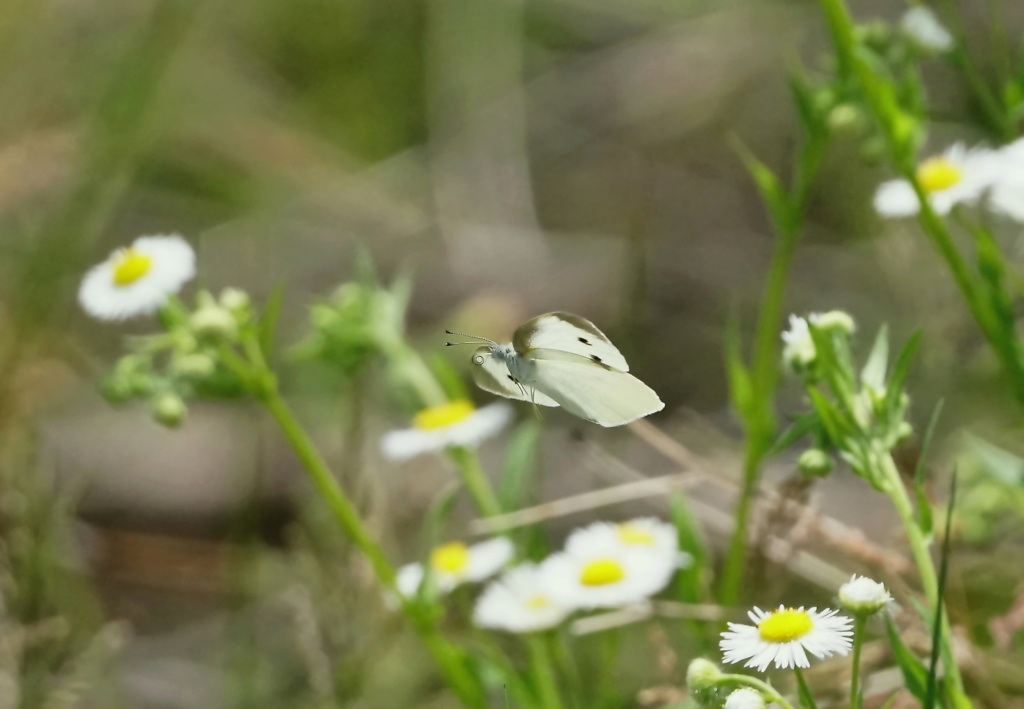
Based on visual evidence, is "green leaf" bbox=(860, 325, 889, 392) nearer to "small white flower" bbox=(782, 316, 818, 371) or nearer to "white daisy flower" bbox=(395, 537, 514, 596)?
"small white flower" bbox=(782, 316, 818, 371)

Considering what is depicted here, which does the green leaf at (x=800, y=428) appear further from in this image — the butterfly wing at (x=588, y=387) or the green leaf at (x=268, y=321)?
the green leaf at (x=268, y=321)

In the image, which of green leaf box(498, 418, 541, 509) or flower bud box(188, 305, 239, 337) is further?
green leaf box(498, 418, 541, 509)

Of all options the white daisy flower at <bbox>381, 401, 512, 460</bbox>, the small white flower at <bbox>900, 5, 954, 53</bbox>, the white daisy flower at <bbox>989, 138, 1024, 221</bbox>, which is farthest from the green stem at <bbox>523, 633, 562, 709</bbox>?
the small white flower at <bbox>900, 5, 954, 53</bbox>

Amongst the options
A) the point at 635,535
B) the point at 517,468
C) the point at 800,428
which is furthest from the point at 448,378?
the point at 800,428

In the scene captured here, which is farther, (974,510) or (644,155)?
(644,155)

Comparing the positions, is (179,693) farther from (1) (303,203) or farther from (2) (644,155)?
(2) (644,155)

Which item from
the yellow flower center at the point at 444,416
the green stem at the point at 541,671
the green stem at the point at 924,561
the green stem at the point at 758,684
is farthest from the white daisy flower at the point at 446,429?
the green stem at the point at 758,684

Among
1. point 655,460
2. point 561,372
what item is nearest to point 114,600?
point 655,460
